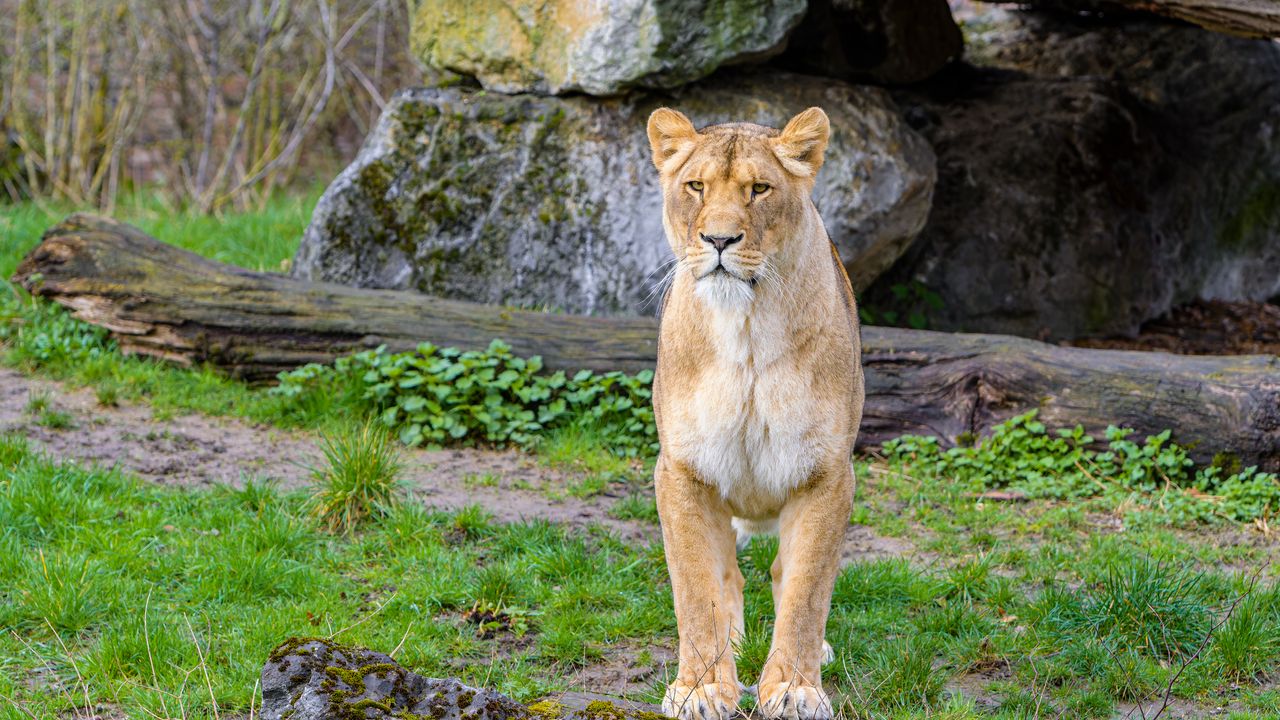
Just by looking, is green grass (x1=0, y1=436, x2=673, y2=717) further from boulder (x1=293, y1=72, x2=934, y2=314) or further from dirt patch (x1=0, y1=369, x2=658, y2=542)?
boulder (x1=293, y1=72, x2=934, y2=314)

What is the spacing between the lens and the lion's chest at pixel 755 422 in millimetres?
4254

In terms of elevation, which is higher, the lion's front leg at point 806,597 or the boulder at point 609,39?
the boulder at point 609,39

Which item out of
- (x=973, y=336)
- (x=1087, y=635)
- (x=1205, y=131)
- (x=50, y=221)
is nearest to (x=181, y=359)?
(x=50, y=221)

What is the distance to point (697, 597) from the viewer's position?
14.1 feet

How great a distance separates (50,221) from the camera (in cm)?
1114

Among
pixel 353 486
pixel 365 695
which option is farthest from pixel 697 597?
pixel 353 486

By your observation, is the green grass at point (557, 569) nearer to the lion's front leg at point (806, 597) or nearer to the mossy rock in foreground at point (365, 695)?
the lion's front leg at point (806, 597)

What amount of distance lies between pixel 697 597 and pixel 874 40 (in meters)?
6.34

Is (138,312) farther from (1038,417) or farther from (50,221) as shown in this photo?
(1038,417)

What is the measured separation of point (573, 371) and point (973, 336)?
2.39 meters

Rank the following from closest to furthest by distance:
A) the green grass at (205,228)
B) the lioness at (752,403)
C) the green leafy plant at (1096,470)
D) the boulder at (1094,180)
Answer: the lioness at (752,403)
the green leafy plant at (1096,470)
the boulder at (1094,180)
the green grass at (205,228)

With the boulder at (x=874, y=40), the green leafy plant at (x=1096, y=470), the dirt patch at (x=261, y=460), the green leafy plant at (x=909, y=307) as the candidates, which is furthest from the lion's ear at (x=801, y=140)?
the green leafy plant at (x=909, y=307)

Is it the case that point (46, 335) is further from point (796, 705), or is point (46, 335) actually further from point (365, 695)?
point (796, 705)

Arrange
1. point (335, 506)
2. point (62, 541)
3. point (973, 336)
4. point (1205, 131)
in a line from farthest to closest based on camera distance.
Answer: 1. point (1205, 131)
2. point (973, 336)
3. point (335, 506)
4. point (62, 541)
